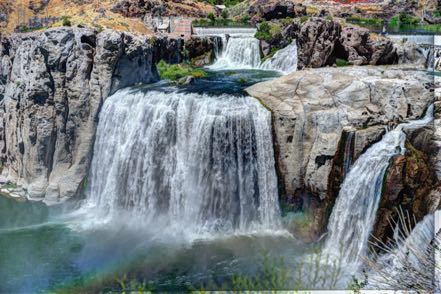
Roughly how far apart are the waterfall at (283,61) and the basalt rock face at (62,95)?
10719 millimetres

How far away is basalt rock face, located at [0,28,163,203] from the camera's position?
21062 millimetres

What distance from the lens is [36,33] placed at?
21766 millimetres

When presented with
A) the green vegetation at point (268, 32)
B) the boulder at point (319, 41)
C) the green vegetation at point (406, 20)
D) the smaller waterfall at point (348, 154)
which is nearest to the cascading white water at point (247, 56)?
the green vegetation at point (268, 32)

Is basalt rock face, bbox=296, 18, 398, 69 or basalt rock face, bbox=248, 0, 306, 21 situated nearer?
basalt rock face, bbox=296, 18, 398, 69

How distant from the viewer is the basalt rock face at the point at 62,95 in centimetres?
2106

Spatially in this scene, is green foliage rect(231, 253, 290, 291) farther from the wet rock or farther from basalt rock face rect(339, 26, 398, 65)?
the wet rock

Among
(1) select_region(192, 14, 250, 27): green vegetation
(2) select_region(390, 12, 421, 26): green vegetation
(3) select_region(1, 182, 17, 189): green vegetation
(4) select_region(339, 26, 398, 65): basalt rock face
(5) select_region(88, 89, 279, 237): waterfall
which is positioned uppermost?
(2) select_region(390, 12, 421, 26): green vegetation

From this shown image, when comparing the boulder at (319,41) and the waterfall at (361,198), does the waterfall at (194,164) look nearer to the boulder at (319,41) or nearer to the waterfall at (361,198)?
the waterfall at (361,198)

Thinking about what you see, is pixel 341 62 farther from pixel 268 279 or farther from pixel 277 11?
pixel 277 11

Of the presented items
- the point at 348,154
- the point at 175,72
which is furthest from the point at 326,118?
the point at 175,72

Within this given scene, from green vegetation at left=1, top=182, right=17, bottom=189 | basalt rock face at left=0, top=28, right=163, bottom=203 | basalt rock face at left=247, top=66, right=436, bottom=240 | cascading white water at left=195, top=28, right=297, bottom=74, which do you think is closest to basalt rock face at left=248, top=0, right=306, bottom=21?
cascading white water at left=195, top=28, right=297, bottom=74

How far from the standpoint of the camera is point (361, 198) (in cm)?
1540

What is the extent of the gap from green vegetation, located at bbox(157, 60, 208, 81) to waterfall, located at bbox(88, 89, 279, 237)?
19.4ft

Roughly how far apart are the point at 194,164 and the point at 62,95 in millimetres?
7573
